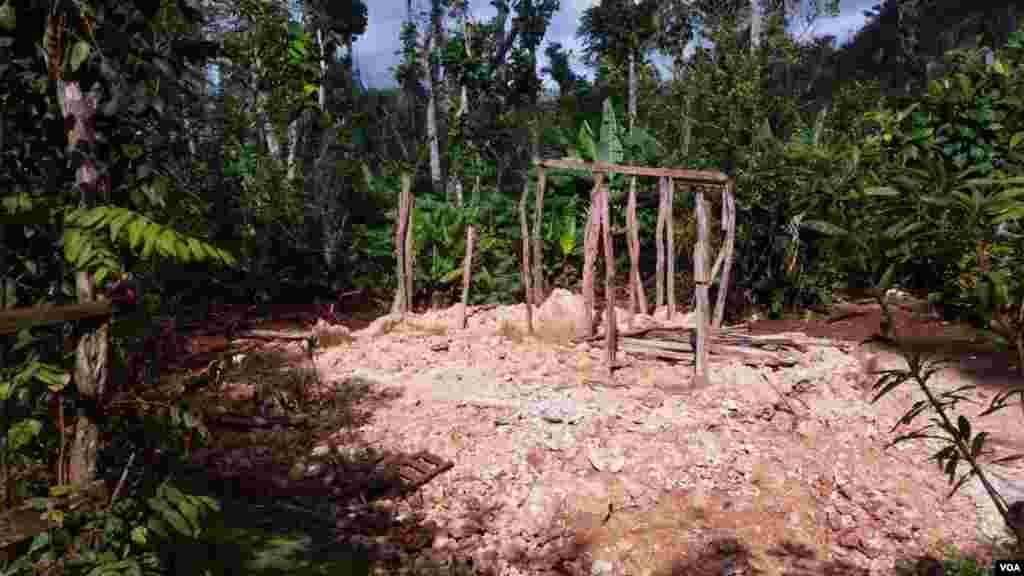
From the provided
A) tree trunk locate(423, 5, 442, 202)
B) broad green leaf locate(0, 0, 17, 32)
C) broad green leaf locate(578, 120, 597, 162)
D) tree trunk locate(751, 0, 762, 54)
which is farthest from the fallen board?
tree trunk locate(423, 5, 442, 202)

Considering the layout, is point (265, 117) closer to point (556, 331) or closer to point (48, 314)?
point (556, 331)

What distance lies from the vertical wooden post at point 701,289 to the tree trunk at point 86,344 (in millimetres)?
4850

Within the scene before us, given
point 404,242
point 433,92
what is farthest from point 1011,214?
point 433,92

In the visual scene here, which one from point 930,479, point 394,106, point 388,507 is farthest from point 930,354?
point 394,106

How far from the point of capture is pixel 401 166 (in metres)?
15.7

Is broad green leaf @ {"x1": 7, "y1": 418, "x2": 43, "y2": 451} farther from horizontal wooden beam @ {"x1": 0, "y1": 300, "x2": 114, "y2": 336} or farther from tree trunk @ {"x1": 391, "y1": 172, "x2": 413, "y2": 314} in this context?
tree trunk @ {"x1": 391, "y1": 172, "x2": 413, "y2": 314}

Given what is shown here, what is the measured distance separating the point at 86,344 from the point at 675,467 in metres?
3.88

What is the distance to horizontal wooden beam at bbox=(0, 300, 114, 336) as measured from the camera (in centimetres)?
167

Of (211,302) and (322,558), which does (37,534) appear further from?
(211,302)

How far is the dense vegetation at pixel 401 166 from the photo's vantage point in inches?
72.5

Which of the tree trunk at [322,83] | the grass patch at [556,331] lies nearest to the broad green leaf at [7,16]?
the grass patch at [556,331]

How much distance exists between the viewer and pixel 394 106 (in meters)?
22.7

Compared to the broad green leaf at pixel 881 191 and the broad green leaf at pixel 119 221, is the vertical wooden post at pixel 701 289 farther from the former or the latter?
the broad green leaf at pixel 119 221

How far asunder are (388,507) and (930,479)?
3801 mm
